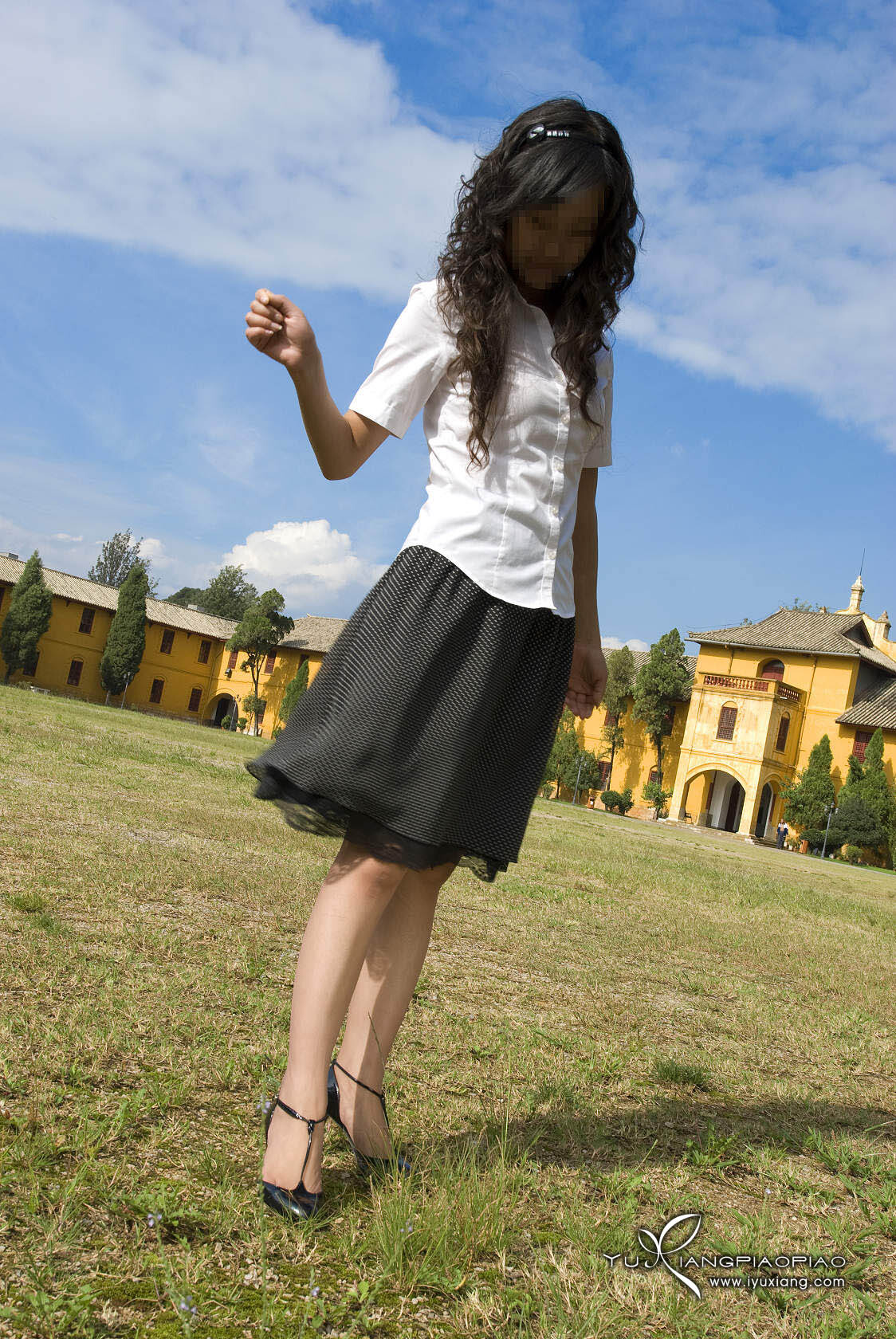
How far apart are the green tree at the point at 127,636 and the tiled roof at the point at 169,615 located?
2.58 metres

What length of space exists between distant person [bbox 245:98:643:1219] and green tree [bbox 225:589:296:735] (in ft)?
158

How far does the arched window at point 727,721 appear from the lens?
39.2 metres

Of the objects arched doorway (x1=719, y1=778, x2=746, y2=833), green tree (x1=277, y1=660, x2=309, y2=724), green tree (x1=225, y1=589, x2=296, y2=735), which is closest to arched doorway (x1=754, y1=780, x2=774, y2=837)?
arched doorway (x1=719, y1=778, x2=746, y2=833)

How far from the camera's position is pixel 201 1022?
2326 mm

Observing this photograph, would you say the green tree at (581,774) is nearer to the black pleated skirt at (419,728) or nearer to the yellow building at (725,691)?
the yellow building at (725,691)

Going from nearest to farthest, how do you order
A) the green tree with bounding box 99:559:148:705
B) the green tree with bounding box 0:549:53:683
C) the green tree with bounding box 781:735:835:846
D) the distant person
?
1. the distant person
2. the green tree with bounding box 781:735:835:846
3. the green tree with bounding box 0:549:53:683
4. the green tree with bounding box 99:559:148:705

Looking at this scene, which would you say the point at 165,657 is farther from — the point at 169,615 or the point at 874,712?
the point at 874,712

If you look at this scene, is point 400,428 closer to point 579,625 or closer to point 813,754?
point 579,625

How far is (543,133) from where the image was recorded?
171cm

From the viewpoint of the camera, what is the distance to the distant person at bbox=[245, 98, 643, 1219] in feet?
5.14

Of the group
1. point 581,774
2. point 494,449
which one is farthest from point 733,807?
point 494,449

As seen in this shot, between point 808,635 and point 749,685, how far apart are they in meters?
4.66

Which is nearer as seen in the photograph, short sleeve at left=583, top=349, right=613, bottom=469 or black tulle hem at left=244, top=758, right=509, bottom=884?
black tulle hem at left=244, top=758, right=509, bottom=884

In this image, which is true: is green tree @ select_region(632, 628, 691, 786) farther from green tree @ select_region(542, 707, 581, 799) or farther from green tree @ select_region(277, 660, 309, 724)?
green tree @ select_region(277, 660, 309, 724)
